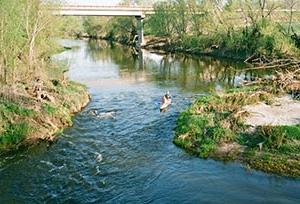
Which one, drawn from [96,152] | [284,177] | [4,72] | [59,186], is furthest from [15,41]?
[284,177]

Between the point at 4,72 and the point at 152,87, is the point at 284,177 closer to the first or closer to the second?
the point at 4,72

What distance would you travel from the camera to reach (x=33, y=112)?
29.0 m

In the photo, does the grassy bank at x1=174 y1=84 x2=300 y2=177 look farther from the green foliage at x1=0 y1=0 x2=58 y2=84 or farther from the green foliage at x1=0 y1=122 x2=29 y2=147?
the green foliage at x1=0 y1=0 x2=58 y2=84

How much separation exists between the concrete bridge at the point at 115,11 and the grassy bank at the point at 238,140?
71.0 m

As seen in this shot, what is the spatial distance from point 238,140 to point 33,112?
46.6 feet

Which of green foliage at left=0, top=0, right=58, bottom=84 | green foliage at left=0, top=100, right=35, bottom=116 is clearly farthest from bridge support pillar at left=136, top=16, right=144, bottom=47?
green foliage at left=0, top=100, right=35, bottom=116

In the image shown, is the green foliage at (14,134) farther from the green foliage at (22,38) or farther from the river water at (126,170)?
the green foliage at (22,38)

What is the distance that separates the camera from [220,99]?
33469 mm

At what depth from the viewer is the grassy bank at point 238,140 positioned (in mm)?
22897

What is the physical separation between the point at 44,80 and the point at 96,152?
47.4 ft

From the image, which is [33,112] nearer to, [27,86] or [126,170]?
[27,86]

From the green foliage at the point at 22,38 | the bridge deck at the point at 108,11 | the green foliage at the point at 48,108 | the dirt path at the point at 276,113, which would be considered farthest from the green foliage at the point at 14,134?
the bridge deck at the point at 108,11

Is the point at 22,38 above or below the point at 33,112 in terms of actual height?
above

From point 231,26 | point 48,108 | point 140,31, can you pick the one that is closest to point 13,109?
point 48,108
